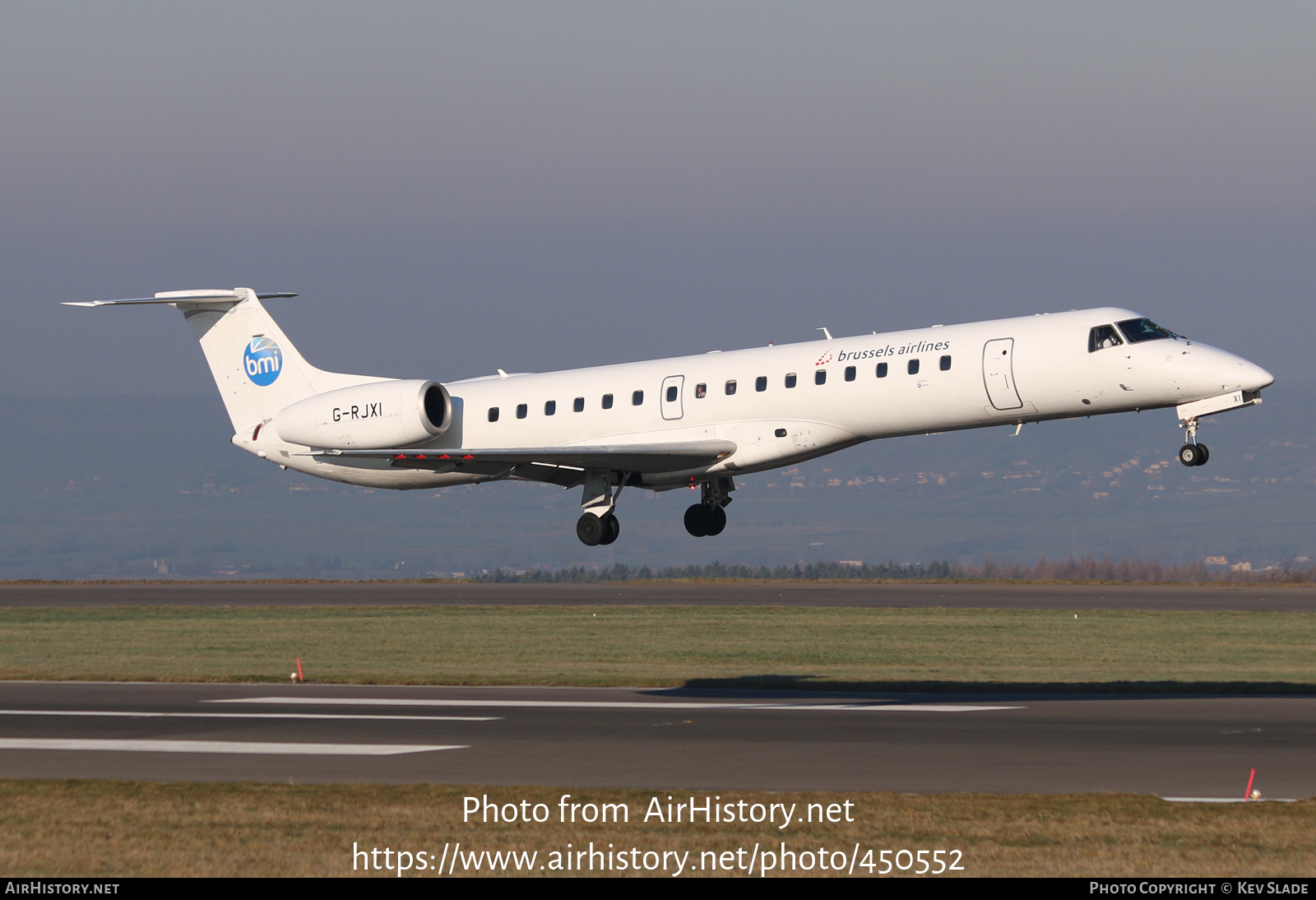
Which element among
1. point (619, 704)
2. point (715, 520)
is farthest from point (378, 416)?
point (619, 704)

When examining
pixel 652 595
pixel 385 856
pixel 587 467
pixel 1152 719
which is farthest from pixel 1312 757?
pixel 652 595

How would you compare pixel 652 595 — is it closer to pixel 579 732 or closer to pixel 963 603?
pixel 963 603

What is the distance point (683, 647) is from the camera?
3441 centimetres

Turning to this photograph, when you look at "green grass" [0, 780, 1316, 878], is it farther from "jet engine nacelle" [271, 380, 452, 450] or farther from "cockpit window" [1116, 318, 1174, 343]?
"jet engine nacelle" [271, 380, 452, 450]

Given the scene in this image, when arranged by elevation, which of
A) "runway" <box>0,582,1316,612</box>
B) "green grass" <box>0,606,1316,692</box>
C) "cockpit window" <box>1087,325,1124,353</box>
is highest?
"cockpit window" <box>1087,325,1124,353</box>

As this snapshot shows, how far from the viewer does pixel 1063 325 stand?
1157 inches

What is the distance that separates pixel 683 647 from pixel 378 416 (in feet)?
28.1

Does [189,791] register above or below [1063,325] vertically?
below

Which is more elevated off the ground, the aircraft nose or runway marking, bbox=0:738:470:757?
the aircraft nose

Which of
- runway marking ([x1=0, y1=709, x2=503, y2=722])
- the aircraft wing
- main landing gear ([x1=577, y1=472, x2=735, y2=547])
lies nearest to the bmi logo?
the aircraft wing

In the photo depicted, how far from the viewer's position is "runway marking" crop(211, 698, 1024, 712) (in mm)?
21797

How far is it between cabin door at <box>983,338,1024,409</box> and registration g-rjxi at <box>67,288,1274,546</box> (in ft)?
0.10

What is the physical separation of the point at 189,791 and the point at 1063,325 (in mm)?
19582

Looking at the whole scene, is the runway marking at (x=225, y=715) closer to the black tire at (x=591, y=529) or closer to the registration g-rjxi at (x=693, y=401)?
the registration g-rjxi at (x=693, y=401)
